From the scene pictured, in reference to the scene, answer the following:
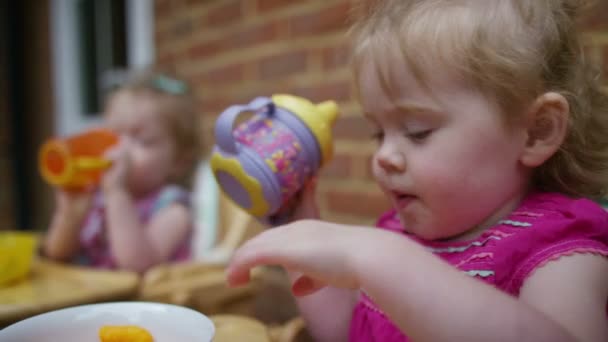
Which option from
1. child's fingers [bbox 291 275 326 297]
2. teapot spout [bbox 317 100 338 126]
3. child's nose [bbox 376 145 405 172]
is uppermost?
teapot spout [bbox 317 100 338 126]

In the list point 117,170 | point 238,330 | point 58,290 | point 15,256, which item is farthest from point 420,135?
point 117,170

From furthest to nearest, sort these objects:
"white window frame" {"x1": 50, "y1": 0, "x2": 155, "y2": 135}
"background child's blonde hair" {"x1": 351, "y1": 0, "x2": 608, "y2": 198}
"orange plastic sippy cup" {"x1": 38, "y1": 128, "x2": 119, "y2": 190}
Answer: "white window frame" {"x1": 50, "y1": 0, "x2": 155, "y2": 135}
"orange plastic sippy cup" {"x1": 38, "y1": 128, "x2": 119, "y2": 190}
"background child's blonde hair" {"x1": 351, "y1": 0, "x2": 608, "y2": 198}

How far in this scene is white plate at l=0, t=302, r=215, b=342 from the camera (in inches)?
21.6

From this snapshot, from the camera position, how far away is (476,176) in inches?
24.6

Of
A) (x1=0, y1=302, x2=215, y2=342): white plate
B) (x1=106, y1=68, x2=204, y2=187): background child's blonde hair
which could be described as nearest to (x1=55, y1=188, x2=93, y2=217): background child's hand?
(x1=106, y1=68, x2=204, y2=187): background child's blonde hair

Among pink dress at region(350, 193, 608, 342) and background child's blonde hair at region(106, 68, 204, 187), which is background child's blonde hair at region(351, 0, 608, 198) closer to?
pink dress at region(350, 193, 608, 342)

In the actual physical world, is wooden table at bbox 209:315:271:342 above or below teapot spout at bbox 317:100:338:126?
below

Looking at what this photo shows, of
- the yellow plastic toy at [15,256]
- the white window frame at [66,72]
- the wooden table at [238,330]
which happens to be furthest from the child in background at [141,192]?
the white window frame at [66,72]

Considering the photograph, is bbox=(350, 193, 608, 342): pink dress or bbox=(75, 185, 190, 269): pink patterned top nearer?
bbox=(350, 193, 608, 342): pink dress

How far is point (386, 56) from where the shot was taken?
0.64 metres

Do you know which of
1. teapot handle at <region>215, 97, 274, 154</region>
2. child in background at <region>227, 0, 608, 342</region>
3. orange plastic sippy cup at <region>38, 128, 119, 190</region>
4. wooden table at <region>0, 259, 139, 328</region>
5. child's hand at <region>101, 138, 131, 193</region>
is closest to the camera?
child in background at <region>227, 0, 608, 342</region>

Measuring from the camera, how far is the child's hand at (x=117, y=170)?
4.48 feet

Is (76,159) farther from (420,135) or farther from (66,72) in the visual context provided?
(66,72)

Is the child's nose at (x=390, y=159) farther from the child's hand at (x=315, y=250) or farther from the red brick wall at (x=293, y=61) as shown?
the red brick wall at (x=293, y=61)
